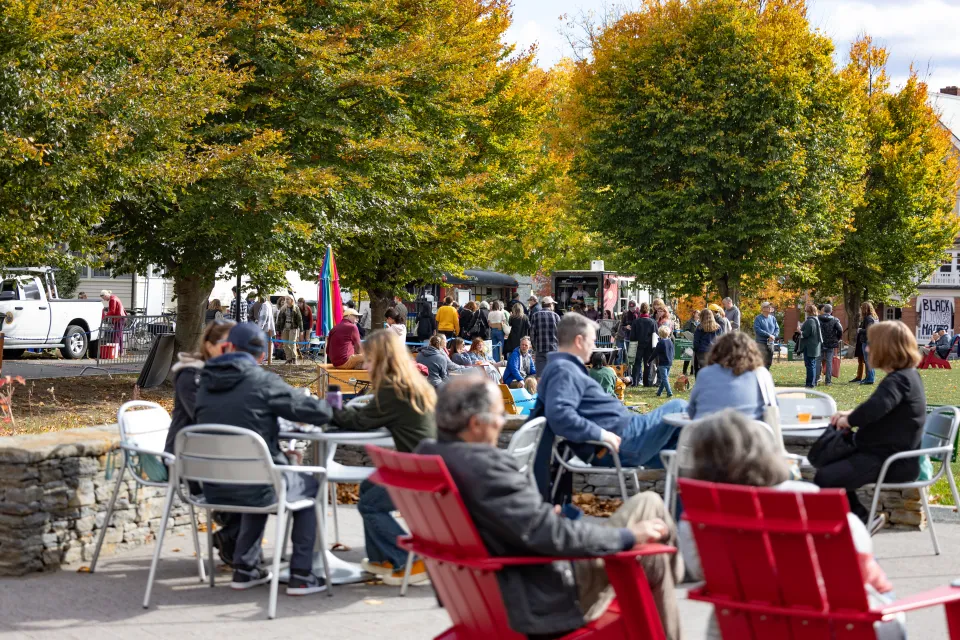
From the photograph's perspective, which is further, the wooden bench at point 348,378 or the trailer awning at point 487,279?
the trailer awning at point 487,279

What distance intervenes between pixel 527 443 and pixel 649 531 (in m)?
2.54

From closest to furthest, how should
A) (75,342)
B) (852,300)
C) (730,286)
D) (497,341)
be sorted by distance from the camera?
(497,341)
(75,342)
(730,286)
(852,300)

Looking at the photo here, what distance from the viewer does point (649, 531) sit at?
371 cm

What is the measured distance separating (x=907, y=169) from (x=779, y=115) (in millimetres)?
13857

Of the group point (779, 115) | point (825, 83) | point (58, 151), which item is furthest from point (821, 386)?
point (58, 151)

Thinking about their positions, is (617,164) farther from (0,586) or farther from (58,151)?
(0,586)

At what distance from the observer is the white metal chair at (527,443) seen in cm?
599

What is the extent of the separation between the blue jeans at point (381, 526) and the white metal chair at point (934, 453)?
2.78m

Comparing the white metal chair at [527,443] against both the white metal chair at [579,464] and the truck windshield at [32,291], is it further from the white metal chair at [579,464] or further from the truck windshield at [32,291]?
the truck windshield at [32,291]

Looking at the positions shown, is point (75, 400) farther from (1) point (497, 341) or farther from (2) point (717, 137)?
(2) point (717, 137)

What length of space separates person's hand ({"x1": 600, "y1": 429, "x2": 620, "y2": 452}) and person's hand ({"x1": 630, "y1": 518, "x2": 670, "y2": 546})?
8.41 ft

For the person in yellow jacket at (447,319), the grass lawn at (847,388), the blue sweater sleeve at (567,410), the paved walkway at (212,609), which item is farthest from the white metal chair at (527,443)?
the person in yellow jacket at (447,319)

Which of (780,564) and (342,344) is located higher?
(342,344)

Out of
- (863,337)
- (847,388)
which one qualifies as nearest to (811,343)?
(847,388)
